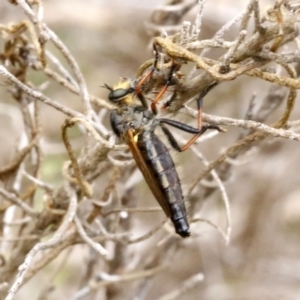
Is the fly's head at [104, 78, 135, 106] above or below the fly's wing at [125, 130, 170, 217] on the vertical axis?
above

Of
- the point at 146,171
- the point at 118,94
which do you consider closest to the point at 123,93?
the point at 118,94

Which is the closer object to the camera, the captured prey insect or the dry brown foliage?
the dry brown foliage

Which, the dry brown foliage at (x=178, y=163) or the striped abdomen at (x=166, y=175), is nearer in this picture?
the dry brown foliage at (x=178, y=163)

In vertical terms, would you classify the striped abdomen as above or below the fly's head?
below

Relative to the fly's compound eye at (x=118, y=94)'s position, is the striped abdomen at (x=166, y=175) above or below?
below

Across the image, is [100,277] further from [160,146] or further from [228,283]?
[228,283]

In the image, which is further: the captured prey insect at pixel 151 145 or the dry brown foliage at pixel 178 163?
the captured prey insect at pixel 151 145

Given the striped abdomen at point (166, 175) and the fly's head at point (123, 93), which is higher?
the fly's head at point (123, 93)
